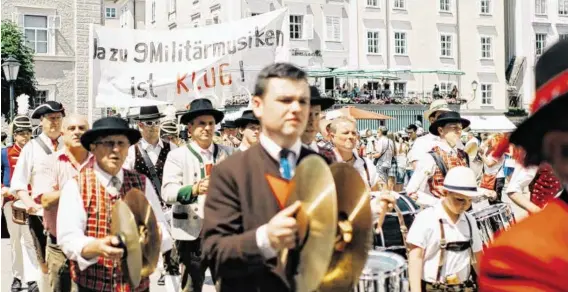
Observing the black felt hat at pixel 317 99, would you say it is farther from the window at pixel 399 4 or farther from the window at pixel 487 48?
the window at pixel 487 48

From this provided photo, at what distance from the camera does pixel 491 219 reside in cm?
706

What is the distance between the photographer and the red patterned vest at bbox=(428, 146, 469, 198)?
752 cm

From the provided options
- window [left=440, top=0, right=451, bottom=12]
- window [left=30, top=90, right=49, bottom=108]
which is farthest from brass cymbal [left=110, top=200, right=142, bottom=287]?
window [left=440, top=0, right=451, bottom=12]

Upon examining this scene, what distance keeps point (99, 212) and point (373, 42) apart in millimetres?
47445

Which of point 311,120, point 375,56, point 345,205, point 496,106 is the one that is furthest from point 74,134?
point 496,106

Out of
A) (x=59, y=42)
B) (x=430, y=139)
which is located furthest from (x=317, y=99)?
(x=59, y=42)

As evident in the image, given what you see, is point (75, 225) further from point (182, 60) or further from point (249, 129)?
point (182, 60)

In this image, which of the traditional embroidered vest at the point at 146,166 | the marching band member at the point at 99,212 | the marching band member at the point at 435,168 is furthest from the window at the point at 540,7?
the marching band member at the point at 99,212

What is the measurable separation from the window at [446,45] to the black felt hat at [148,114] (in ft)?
151

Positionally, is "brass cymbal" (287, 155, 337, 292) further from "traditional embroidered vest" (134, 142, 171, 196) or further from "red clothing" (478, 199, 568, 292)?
"traditional embroidered vest" (134, 142, 171, 196)

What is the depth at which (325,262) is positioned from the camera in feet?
7.97

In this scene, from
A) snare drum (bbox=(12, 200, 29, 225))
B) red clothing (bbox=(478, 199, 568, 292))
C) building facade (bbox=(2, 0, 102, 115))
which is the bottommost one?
snare drum (bbox=(12, 200, 29, 225))

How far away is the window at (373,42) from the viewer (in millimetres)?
50219

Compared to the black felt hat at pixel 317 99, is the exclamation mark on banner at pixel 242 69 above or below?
above
